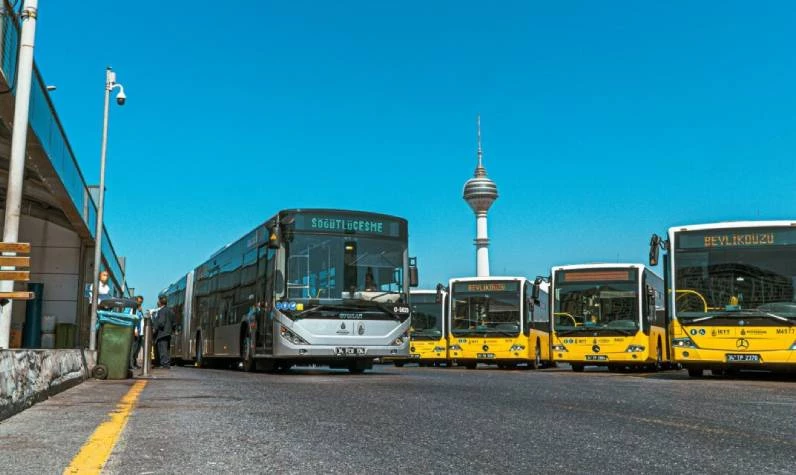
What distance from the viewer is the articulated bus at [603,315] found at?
21.6m

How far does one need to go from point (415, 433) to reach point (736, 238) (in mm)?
12146

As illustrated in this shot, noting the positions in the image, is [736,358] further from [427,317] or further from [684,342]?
[427,317]

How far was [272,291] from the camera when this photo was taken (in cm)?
1639

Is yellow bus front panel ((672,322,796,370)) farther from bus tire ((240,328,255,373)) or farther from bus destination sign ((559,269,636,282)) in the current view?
bus tire ((240,328,255,373))

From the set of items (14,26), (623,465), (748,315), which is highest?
(14,26)

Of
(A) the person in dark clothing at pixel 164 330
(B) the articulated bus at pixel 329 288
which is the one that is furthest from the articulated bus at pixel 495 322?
(A) the person in dark clothing at pixel 164 330

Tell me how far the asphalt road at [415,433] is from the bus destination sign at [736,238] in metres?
6.84

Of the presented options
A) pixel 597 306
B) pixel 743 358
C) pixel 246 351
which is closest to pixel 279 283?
pixel 246 351

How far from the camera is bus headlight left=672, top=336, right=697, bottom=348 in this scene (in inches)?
639

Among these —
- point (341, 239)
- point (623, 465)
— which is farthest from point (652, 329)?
point (623, 465)

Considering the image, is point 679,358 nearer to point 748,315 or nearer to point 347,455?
point 748,315

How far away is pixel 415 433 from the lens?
6.04 metres

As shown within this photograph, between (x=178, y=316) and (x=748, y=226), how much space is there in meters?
19.6

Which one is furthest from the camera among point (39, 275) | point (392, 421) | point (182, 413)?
point (39, 275)
